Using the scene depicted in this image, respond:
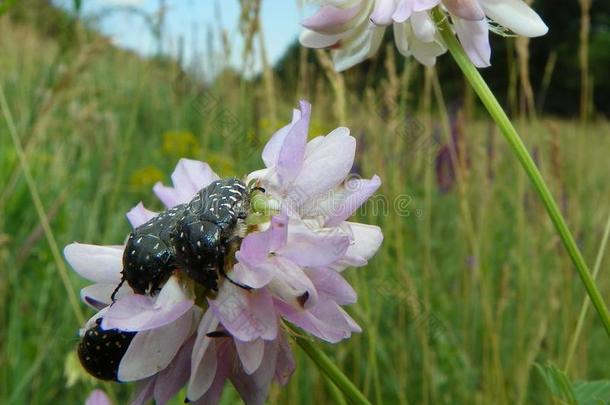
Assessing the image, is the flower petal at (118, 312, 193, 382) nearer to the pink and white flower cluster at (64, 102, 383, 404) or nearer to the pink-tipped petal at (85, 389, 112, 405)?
the pink and white flower cluster at (64, 102, 383, 404)

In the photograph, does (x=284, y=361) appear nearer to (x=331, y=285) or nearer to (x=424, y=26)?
(x=331, y=285)

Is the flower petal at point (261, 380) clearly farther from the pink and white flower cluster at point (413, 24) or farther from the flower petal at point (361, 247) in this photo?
the pink and white flower cluster at point (413, 24)

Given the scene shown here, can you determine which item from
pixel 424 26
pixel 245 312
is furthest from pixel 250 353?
pixel 424 26

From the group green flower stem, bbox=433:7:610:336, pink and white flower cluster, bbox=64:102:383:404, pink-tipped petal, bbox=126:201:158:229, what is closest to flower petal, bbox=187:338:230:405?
pink and white flower cluster, bbox=64:102:383:404

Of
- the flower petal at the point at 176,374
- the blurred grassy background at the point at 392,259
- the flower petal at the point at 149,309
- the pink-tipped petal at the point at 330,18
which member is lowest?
the blurred grassy background at the point at 392,259

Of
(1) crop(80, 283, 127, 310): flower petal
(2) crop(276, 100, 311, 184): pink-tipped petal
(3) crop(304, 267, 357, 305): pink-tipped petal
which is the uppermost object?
(2) crop(276, 100, 311, 184): pink-tipped petal

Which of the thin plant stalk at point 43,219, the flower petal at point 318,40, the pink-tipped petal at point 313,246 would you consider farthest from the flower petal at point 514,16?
the thin plant stalk at point 43,219

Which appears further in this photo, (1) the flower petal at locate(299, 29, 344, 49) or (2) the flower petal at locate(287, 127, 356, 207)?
(1) the flower petal at locate(299, 29, 344, 49)
